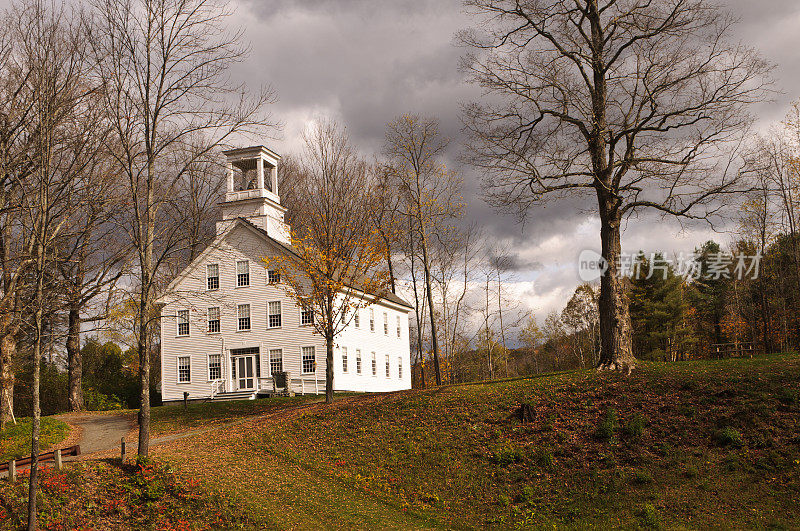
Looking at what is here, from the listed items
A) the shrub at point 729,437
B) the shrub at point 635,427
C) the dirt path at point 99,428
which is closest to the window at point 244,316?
the dirt path at point 99,428

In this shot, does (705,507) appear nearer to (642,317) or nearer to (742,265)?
(742,265)

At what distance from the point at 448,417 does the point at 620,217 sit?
8.02 meters

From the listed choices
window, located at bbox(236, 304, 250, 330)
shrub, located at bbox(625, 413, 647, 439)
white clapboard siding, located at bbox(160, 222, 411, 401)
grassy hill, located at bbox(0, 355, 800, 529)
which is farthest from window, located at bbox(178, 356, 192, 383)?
shrub, located at bbox(625, 413, 647, 439)

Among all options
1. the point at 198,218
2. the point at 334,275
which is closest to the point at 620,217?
the point at 334,275

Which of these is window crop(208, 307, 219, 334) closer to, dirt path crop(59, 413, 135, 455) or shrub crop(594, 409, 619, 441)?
dirt path crop(59, 413, 135, 455)

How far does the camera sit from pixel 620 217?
1861 centimetres

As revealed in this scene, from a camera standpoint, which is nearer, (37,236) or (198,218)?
(37,236)

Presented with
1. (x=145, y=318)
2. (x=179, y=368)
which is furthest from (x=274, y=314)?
(x=145, y=318)

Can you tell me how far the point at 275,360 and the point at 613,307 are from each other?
20.9 meters

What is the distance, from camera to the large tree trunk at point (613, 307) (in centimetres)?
1792

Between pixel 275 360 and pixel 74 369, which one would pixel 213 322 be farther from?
pixel 74 369

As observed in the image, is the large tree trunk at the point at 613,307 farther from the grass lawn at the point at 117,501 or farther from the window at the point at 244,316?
the window at the point at 244,316

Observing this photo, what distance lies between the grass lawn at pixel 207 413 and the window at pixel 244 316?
6.40m

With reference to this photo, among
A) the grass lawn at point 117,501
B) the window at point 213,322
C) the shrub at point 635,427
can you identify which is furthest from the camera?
the window at point 213,322
